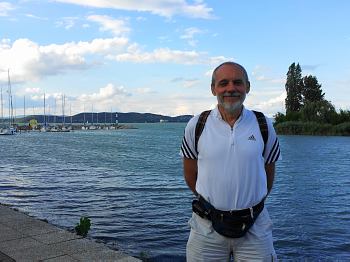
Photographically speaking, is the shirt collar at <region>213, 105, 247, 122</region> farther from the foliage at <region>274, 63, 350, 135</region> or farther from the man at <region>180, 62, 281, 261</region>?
the foliage at <region>274, 63, 350, 135</region>

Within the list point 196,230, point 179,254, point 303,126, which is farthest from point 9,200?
point 303,126

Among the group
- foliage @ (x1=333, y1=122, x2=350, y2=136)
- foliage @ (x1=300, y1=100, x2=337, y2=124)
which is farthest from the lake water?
foliage @ (x1=300, y1=100, x2=337, y2=124)

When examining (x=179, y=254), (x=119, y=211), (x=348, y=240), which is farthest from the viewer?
(x=119, y=211)

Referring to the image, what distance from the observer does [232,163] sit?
145 inches

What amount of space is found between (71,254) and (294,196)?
17.1 meters

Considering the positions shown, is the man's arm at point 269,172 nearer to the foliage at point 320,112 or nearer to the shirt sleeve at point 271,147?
the shirt sleeve at point 271,147

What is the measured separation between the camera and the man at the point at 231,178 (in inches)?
145

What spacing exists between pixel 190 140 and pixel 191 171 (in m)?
0.38

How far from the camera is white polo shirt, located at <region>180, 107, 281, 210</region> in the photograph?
367 cm

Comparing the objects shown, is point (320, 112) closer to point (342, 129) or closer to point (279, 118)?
point (342, 129)

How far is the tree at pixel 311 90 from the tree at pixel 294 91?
1.31 metres

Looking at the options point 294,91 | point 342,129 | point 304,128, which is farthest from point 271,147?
point 294,91

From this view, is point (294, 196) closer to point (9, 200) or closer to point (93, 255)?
point (9, 200)

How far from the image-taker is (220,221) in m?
3.70
